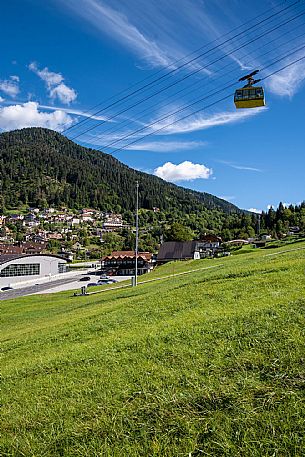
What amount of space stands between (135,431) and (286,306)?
3.84 metres

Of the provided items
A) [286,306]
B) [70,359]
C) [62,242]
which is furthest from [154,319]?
[62,242]

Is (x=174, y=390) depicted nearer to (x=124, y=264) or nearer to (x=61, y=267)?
(x=61, y=267)

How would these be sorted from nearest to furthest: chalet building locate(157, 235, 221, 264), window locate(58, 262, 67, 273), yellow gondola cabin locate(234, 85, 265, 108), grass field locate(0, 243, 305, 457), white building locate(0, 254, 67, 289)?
grass field locate(0, 243, 305, 457) < yellow gondola cabin locate(234, 85, 265, 108) < white building locate(0, 254, 67, 289) < chalet building locate(157, 235, 221, 264) < window locate(58, 262, 67, 273)

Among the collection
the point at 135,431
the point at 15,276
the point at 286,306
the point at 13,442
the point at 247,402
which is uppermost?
the point at 286,306

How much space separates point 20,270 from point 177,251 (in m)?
32.4

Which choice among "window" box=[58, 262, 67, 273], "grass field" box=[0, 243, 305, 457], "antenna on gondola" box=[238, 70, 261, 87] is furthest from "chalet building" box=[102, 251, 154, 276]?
"grass field" box=[0, 243, 305, 457]

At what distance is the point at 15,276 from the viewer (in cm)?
6969

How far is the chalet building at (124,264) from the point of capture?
8462 cm

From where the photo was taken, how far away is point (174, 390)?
451cm

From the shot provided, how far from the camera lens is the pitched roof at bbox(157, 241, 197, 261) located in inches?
3137

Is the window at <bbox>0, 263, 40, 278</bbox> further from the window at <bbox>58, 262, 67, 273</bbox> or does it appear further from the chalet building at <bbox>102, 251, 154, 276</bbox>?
the chalet building at <bbox>102, 251, 154, 276</bbox>

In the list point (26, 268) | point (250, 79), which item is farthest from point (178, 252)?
point (250, 79)

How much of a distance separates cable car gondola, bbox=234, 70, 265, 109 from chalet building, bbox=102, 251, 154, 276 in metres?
70.7

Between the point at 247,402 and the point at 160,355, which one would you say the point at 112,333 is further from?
the point at 247,402
